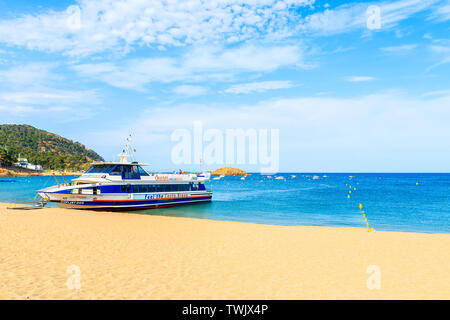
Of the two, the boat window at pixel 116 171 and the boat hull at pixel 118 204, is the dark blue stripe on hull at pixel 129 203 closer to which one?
the boat hull at pixel 118 204

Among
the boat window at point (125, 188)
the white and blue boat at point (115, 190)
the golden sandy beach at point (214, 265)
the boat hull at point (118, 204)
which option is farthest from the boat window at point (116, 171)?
the golden sandy beach at point (214, 265)

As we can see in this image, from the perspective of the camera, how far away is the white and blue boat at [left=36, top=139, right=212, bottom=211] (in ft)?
99.8

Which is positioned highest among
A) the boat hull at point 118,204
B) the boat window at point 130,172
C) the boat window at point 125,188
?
the boat window at point 130,172

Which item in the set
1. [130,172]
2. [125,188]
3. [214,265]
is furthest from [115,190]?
[214,265]

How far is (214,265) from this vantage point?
11.1 metres

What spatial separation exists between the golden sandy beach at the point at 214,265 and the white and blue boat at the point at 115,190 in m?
12.1

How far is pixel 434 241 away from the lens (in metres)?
17.2

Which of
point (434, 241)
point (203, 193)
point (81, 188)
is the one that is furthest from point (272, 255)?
point (203, 193)

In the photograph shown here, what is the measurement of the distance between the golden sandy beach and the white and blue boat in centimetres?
1208

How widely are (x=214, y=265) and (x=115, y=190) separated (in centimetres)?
2354

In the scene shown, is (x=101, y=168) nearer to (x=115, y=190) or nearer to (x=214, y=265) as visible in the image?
(x=115, y=190)

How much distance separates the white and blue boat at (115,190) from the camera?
99.8 ft
